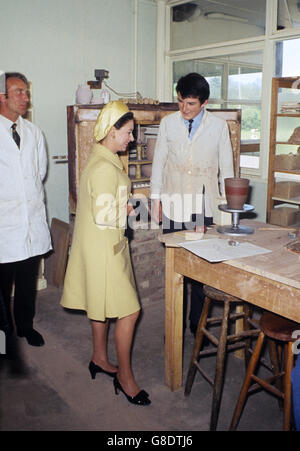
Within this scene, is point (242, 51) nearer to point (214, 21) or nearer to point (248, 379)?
point (214, 21)

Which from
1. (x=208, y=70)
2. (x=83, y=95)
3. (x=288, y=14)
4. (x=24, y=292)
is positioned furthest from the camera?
(x=208, y=70)

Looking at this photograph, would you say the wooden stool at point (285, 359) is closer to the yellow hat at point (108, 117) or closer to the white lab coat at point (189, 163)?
the white lab coat at point (189, 163)

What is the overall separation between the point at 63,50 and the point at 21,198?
203 cm

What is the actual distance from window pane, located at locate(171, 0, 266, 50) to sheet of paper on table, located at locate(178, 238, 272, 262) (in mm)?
3176

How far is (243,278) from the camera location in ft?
6.91

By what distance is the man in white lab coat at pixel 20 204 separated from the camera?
3.07m

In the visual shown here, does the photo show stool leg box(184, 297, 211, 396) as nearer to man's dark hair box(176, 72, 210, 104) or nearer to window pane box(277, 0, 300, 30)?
man's dark hair box(176, 72, 210, 104)

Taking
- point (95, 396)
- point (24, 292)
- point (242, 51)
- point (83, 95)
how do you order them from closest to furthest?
point (95, 396) → point (24, 292) → point (83, 95) → point (242, 51)

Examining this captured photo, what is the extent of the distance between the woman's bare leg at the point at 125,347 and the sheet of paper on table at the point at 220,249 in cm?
53

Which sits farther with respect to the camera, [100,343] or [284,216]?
[284,216]

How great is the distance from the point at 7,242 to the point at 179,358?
151cm

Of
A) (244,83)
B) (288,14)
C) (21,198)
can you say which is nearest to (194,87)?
(21,198)

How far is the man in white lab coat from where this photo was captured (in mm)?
3068

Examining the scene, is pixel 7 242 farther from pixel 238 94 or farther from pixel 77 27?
pixel 238 94
